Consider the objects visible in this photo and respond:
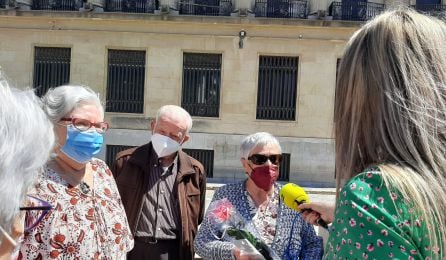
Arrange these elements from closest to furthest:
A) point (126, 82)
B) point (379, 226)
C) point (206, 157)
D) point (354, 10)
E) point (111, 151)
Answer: point (379, 226)
point (206, 157)
point (111, 151)
point (126, 82)
point (354, 10)

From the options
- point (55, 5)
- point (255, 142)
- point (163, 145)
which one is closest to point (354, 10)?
point (55, 5)

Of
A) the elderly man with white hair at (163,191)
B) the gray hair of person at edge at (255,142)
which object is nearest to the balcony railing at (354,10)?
the elderly man with white hair at (163,191)

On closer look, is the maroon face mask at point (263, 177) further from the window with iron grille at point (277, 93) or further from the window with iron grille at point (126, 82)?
the window with iron grille at point (126, 82)

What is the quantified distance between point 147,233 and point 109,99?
49.2 feet

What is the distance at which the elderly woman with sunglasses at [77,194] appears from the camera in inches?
101

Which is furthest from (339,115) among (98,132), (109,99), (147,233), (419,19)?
(109,99)

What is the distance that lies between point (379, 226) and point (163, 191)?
117 inches

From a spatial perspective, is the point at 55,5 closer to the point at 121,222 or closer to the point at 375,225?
the point at 121,222

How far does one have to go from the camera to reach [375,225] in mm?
1099

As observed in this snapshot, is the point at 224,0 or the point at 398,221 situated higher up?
the point at 224,0

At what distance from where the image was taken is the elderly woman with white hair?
120 centimetres

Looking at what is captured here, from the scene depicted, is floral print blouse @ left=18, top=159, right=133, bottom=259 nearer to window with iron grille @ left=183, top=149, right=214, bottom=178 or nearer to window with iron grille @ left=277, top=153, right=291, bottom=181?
window with iron grille @ left=183, top=149, right=214, bottom=178

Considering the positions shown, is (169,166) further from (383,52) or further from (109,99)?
(109,99)

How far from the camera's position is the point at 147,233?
3.80 m
